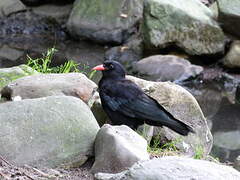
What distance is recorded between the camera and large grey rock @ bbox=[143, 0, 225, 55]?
38.2 ft

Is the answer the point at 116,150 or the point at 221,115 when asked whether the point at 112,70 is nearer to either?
the point at 116,150

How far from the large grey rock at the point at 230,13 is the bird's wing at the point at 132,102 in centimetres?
599

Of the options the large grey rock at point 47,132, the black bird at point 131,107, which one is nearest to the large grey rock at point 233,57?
the black bird at point 131,107

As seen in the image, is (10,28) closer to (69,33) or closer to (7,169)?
(69,33)

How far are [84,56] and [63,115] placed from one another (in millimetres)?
7480

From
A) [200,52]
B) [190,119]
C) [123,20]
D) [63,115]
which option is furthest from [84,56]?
[63,115]

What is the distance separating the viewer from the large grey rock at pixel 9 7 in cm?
1388

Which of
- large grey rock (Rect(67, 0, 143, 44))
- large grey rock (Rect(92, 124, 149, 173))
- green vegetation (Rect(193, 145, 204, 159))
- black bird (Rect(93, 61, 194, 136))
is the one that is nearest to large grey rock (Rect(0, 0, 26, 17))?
large grey rock (Rect(67, 0, 143, 44))

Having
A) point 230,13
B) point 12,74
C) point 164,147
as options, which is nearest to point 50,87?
point 12,74

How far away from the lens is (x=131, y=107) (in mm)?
5852

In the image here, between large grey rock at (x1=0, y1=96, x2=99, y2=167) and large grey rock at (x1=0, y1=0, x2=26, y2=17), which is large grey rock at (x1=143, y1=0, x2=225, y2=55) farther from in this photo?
large grey rock at (x1=0, y1=96, x2=99, y2=167)

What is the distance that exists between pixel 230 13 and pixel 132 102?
6154mm

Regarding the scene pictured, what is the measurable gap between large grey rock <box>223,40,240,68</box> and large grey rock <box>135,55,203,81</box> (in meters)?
0.60

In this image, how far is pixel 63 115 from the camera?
463 cm
